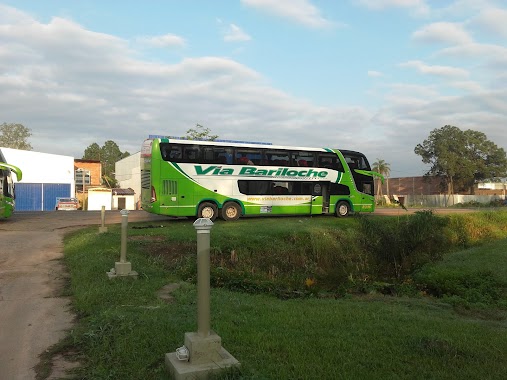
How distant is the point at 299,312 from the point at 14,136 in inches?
2788

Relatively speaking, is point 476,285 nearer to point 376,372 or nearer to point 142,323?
point 376,372

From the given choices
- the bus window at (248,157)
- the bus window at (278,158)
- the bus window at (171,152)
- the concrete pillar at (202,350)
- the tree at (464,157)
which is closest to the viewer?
the concrete pillar at (202,350)

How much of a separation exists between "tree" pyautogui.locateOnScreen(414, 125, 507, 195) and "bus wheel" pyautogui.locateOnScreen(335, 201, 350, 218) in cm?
4547

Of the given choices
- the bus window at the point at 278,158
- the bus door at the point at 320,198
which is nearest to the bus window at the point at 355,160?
the bus door at the point at 320,198

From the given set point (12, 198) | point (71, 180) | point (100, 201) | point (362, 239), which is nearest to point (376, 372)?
point (362, 239)

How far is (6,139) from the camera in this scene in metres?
64.6

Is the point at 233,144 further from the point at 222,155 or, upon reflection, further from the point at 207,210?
the point at 207,210

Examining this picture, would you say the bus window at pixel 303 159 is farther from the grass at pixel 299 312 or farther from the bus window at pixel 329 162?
the grass at pixel 299 312

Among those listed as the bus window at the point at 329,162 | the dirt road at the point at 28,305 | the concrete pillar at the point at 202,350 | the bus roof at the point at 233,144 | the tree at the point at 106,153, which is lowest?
the dirt road at the point at 28,305

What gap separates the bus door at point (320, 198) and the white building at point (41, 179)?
117 ft

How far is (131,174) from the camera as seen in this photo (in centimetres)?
5581

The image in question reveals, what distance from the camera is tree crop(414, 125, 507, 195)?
5975 cm

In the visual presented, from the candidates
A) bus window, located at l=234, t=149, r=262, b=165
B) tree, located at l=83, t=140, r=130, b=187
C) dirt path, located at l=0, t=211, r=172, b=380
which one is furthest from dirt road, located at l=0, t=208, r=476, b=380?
tree, located at l=83, t=140, r=130, b=187

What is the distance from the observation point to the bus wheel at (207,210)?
18.0 meters
